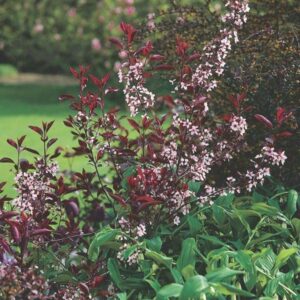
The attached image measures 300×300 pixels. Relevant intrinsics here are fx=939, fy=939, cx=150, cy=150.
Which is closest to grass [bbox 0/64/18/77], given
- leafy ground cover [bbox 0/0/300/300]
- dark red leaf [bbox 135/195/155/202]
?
leafy ground cover [bbox 0/0/300/300]

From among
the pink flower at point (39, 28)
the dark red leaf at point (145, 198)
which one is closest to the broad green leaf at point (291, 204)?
the dark red leaf at point (145, 198)

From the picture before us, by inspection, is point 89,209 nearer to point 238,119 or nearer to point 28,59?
point 238,119

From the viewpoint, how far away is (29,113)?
13383 mm

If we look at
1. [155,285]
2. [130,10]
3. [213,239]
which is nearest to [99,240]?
[155,285]

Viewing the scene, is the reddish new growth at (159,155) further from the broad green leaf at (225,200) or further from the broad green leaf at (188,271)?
the broad green leaf at (188,271)

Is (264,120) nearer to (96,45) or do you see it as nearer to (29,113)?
(29,113)

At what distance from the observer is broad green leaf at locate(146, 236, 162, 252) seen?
4000 millimetres

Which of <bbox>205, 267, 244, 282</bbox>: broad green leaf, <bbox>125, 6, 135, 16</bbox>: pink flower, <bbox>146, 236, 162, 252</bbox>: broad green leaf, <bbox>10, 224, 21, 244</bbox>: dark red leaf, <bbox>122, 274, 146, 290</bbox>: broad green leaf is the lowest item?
<bbox>205, 267, 244, 282</bbox>: broad green leaf

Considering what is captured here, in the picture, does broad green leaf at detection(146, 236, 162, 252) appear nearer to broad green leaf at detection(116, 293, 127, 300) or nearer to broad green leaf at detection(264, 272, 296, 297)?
broad green leaf at detection(116, 293, 127, 300)

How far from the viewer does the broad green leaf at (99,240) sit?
157 inches

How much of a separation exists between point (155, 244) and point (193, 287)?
2.37ft

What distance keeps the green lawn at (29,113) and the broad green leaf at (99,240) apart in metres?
3.95

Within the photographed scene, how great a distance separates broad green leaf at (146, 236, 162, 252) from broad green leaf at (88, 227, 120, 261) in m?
0.15

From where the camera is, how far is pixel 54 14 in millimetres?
17797
